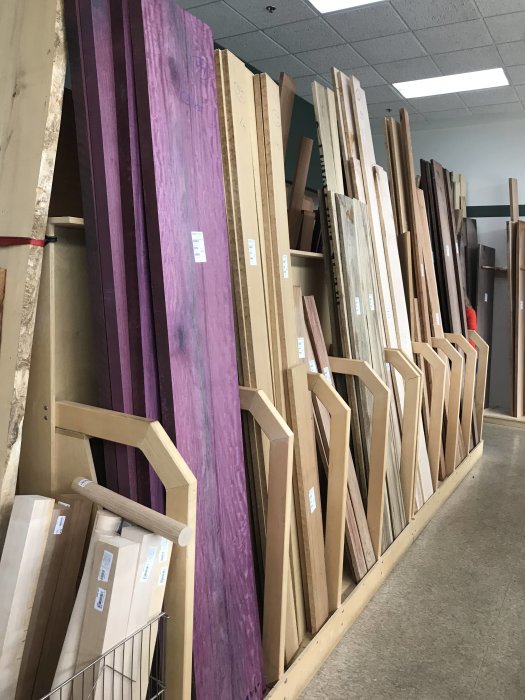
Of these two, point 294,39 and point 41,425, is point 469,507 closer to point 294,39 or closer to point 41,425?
point 41,425

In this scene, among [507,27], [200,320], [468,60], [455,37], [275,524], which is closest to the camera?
[200,320]

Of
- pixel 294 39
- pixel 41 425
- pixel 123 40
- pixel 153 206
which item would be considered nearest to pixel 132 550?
pixel 41 425

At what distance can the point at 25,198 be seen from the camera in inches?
56.7

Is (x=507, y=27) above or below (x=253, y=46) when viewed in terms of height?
below

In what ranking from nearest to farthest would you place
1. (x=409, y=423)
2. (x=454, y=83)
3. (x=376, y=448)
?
(x=376, y=448) → (x=409, y=423) → (x=454, y=83)

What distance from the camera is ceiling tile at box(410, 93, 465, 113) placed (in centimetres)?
592

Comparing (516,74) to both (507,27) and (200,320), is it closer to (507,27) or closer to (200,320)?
(507,27)

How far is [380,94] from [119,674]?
582cm

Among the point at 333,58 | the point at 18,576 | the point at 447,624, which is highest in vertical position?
the point at 333,58

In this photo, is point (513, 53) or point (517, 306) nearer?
point (513, 53)

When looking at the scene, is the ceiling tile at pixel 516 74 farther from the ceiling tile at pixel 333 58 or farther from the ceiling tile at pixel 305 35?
the ceiling tile at pixel 305 35

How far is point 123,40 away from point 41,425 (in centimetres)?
100

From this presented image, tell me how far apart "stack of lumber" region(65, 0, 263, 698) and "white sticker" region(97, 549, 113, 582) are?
0.29m

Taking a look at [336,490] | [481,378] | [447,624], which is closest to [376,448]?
[336,490]
